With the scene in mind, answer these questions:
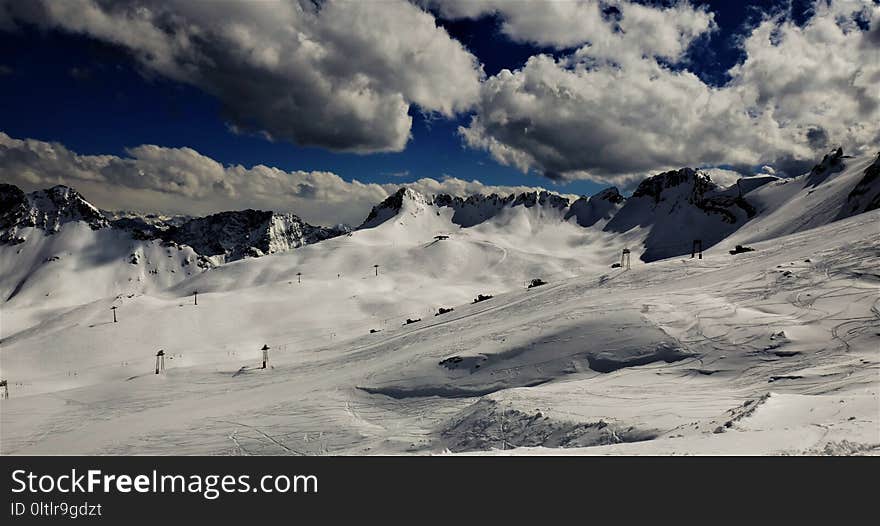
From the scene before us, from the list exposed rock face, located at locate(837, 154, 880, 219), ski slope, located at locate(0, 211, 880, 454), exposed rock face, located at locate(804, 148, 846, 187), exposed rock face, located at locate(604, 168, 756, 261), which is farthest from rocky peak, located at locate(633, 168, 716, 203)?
ski slope, located at locate(0, 211, 880, 454)

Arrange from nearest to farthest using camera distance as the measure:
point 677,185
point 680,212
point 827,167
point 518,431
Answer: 1. point 518,431
2. point 827,167
3. point 680,212
4. point 677,185

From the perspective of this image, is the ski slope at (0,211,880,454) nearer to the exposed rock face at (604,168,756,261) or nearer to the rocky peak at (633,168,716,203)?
the exposed rock face at (604,168,756,261)

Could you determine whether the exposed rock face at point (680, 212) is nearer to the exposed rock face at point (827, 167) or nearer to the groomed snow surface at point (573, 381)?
the exposed rock face at point (827, 167)

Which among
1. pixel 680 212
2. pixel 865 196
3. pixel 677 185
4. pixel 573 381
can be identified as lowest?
pixel 573 381

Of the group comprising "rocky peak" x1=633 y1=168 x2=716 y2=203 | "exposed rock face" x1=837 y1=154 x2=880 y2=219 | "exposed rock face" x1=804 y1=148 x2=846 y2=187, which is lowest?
"exposed rock face" x1=837 y1=154 x2=880 y2=219

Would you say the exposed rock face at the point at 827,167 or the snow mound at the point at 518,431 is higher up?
the exposed rock face at the point at 827,167

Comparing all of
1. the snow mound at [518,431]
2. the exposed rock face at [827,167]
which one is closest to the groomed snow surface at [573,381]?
the snow mound at [518,431]

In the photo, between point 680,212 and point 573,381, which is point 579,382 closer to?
point 573,381

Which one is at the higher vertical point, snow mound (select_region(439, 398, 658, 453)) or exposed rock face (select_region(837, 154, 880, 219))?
exposed rock face (select_region(837, 154, 880, 219))

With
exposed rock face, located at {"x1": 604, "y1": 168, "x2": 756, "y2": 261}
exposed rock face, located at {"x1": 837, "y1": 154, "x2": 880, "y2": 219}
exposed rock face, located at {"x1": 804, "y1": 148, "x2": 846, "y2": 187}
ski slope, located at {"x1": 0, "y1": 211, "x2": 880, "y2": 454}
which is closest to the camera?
ski slope, located at {"x1": 0, "y1": 211, "x2": 880, "y2": 454}

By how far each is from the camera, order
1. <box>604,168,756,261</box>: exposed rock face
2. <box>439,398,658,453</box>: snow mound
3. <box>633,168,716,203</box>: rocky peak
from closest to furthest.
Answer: <box>439,398,658,453</box>: snow mound
<box>604,168,756,261</box>: exposed rock face
<box>633,168,716,203</box>: rocky peak

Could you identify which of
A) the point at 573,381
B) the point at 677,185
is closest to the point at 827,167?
the point at 677,185
